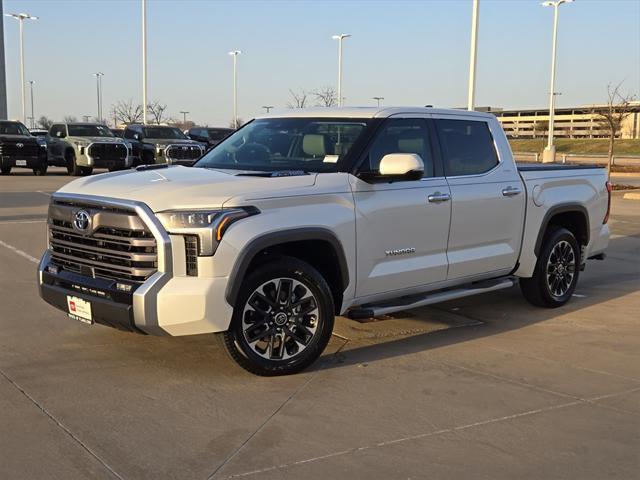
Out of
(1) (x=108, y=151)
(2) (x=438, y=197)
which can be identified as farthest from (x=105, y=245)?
(1) (x=108, y=151)

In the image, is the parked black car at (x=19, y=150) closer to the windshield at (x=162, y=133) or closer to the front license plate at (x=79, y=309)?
the windshield at (x=162, y=133)

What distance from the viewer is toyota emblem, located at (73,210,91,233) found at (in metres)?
4.88

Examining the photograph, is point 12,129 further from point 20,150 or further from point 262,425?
point 262,425

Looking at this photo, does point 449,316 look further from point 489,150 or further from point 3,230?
point 3,230

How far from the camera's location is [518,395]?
4.78 meters

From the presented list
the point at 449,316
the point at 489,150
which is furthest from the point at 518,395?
the point at 489,150

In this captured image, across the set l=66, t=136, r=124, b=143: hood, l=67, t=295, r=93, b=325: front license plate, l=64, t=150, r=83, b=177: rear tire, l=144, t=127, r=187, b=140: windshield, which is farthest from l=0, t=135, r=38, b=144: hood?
l=67, t=295, r=93, b=325: front license plate

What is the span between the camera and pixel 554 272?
724cm

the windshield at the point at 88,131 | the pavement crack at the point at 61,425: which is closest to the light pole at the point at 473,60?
the windshield at the point at 88,131

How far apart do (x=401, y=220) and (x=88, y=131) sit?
2177 cm

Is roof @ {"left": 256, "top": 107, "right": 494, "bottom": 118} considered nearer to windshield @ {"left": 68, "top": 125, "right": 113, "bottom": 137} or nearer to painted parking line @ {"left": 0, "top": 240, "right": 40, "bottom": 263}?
painted parking line @ {"left": 0, "top": 240, "right": 40, "bottom": 263}

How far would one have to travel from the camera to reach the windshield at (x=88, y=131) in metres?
24.9

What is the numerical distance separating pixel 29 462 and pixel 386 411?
2048 millimetres

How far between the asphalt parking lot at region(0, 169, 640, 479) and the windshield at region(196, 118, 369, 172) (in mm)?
1472
